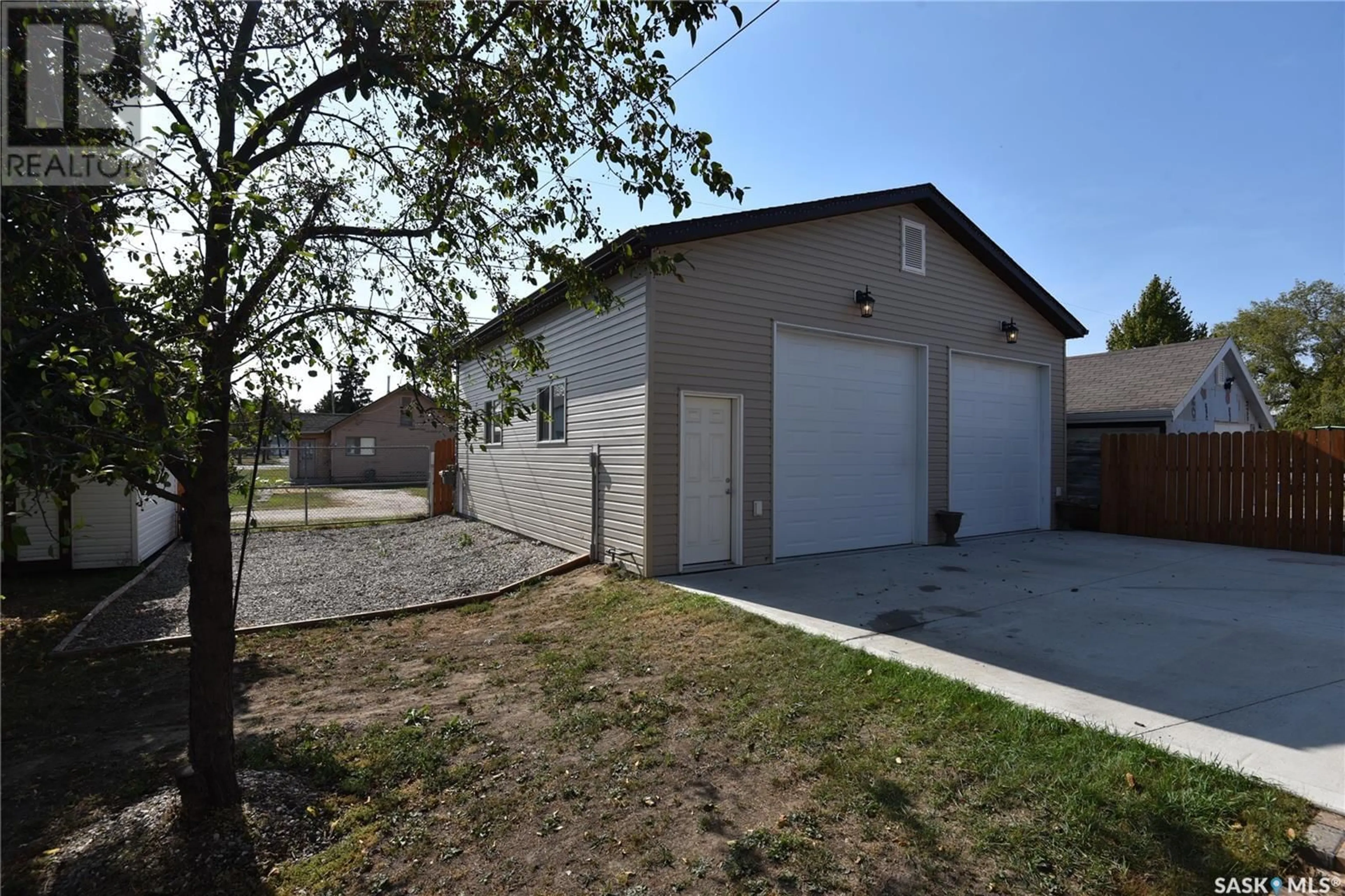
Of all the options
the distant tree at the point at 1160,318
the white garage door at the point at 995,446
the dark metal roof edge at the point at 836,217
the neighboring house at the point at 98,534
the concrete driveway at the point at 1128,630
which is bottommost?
the concrete driveway at the point at 1128,630

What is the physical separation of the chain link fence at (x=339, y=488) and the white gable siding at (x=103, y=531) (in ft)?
5.05

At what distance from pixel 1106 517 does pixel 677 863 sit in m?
12.7

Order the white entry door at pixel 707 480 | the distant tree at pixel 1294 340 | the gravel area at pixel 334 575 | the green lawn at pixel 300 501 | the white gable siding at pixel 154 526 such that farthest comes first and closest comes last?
the distant tree at pixel 1294 340
the green lawn at pixel 300 501
the white gable siding at pixel 154 526
the white entry door at pixel 707 480
the gravel area at pixel 334 575

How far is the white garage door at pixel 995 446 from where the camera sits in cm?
1082

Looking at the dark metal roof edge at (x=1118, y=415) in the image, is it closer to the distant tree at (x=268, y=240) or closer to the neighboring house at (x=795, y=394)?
the neighboring house at (x=795, y=394)

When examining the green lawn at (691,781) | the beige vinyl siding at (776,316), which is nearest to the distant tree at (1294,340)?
the beige vinyl siding at (776,316)

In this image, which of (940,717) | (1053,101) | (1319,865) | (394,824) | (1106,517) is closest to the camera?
(1319,865)

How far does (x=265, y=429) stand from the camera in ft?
10.8

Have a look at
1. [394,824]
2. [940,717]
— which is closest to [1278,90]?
[940,717]

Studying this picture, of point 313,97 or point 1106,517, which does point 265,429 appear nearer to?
point 313,97

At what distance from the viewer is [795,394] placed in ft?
29.0

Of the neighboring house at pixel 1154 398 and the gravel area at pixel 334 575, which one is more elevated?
the neighboring house at pixel 1154 398

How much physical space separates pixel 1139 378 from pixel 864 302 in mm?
10367

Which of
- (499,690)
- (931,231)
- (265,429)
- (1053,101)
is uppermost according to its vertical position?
(1053,101)
